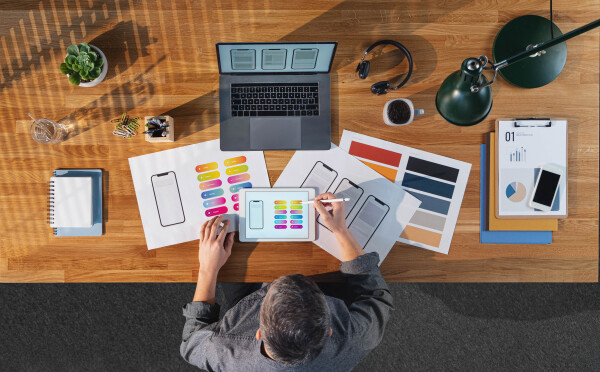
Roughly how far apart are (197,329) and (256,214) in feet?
1.40

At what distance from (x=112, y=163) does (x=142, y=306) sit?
101cm

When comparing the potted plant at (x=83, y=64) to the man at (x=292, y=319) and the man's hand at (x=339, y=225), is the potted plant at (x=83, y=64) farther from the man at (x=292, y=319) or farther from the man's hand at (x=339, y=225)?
the man's hand at (x=339, y=225)

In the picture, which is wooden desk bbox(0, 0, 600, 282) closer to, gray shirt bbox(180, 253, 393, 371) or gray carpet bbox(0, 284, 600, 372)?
gray shirt bbox(180, 253, 393, 371)

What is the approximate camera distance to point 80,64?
3.76ft

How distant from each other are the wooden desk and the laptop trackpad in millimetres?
38

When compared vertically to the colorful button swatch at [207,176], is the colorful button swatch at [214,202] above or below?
below

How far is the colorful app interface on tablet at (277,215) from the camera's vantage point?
1246 mm

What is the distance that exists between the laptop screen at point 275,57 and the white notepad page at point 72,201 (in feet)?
2.03

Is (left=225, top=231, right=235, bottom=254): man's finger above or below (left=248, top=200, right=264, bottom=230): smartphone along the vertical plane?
below

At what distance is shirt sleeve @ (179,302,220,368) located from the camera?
3.79 ft

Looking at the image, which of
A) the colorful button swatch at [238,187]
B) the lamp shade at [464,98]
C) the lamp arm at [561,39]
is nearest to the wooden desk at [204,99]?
the colorful button swatch at [238,187]

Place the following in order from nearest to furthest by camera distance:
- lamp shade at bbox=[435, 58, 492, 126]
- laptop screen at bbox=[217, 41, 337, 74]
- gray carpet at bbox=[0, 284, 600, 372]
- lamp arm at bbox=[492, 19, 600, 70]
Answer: lamp arm at bbox=[492, 19, 600, 70] → lamp shade at bbox=[435, 58, 492, 126] → laptop screen at bbox=[217, 41, 337, 74] → gray carpet at bbox=[0, 284, 600, 372]

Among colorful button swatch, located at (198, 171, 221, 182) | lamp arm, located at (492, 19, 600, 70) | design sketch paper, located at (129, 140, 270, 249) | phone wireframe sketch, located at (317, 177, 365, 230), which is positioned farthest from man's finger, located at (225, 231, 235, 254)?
lamp arm, located at (492, 19, 600, 70)

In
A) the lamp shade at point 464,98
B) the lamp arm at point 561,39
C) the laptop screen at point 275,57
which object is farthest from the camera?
the laptop screen at point 275,57
